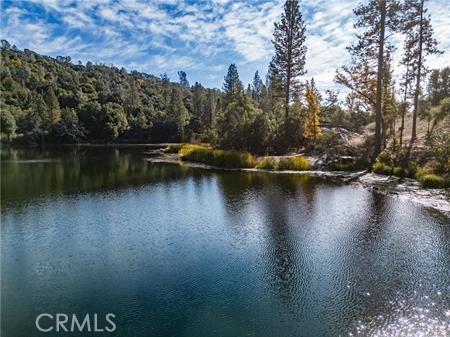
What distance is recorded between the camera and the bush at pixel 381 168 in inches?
1119

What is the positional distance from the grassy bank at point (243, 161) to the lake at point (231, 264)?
12.2 meters

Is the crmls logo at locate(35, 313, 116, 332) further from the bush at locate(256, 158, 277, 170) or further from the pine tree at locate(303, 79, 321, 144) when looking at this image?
the pine tree at locate(303, 79, 321, 144)

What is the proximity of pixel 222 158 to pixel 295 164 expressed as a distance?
9246 millimetres

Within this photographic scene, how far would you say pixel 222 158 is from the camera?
40000 millimetres

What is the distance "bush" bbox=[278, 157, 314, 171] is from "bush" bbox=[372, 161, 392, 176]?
21.4ft

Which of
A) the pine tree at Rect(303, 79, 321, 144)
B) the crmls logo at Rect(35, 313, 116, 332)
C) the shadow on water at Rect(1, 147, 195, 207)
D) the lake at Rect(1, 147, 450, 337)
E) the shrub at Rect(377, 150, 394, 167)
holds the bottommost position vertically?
the crmls logo at Rect(35, 313, 116, 332)

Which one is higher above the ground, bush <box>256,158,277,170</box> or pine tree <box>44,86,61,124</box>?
pine tree <box>44,86,61,124</box>

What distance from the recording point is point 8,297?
32.6 feet

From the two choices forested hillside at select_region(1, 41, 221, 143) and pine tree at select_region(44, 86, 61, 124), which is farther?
pine tree at select_region(44, 86, 61, 124)

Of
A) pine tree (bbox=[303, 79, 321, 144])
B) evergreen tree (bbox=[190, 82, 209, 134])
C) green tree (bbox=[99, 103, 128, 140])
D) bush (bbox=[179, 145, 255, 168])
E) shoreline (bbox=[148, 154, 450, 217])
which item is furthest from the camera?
evergreen tree (bbox=[190, 82, 209, 134])

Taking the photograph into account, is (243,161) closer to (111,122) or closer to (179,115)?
(179,115)

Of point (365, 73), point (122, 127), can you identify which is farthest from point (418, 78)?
point (122, 127)

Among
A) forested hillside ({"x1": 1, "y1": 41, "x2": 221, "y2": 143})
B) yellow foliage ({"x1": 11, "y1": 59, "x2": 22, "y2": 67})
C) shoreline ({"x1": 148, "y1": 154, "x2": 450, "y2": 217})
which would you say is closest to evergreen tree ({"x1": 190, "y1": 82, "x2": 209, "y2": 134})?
forested hillside ({"x1": 1, "y1": 41, "x2": 221, "y2": 143})

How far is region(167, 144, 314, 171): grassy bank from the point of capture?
3512cm
